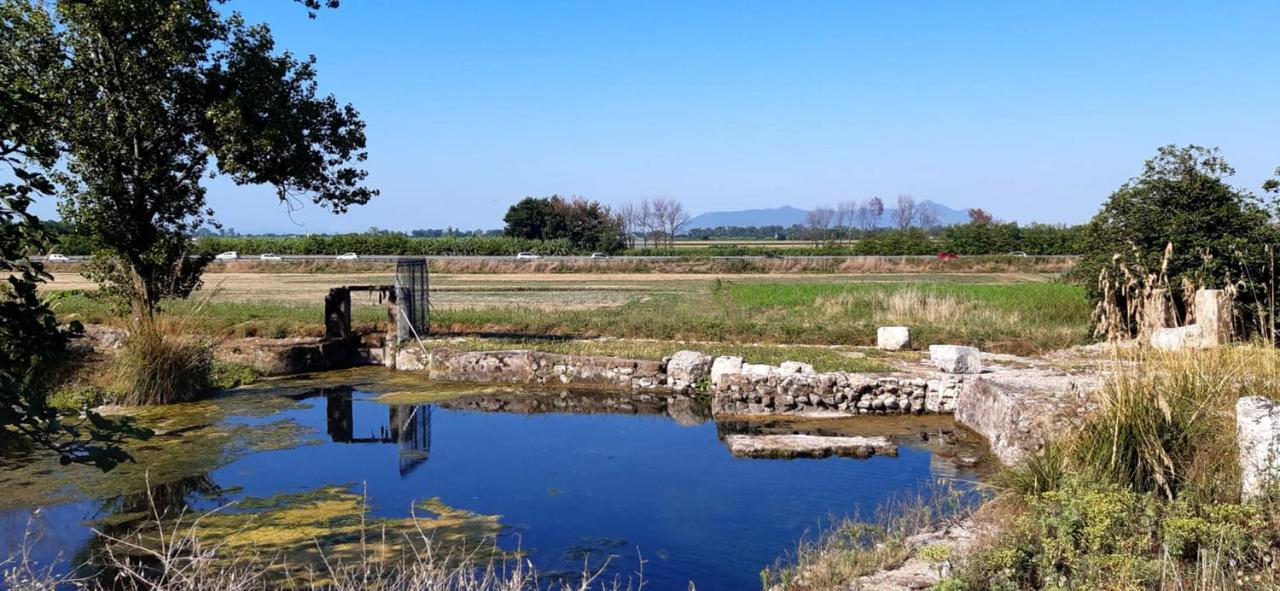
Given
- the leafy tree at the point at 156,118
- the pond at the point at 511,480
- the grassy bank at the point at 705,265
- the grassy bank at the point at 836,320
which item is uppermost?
the leafy tree at the point at 156,118

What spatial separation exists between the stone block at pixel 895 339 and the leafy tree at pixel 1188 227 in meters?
3.64

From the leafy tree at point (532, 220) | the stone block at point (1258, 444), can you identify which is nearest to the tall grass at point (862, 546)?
the stone block at point (1258, 444)

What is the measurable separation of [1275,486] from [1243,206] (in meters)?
12.9

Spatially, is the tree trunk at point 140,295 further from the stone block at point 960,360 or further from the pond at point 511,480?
the stone block at point 960,360

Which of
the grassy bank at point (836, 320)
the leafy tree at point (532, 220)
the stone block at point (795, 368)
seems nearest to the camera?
the stone block at point (795, 368)

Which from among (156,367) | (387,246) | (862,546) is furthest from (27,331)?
(387,246)

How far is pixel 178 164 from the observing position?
16016mm

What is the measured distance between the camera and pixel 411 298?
18.5m

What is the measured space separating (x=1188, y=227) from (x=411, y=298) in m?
14.0

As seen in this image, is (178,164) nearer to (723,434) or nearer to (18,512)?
(18,512)

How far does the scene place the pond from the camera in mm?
8016

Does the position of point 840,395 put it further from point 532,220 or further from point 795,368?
point 532,220

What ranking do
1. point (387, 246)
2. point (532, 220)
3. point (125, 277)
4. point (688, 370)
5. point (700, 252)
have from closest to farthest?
1. point (688, 370)
2. point (125, 277)
3. point (387, 246)
4. point (700, 252)
5. point (532, 220)

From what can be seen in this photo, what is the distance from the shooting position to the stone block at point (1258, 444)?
583 centimetres
